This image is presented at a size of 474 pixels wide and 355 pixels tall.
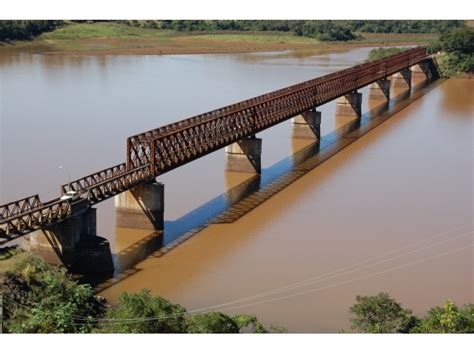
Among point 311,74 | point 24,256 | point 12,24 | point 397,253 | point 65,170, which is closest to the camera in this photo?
point 24,256

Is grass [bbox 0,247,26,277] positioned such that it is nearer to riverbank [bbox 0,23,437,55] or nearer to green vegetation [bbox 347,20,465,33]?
riverbank [bbox 0,23,437,55]

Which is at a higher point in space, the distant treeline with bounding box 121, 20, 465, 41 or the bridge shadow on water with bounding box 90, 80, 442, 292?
the distant treeline with bounding box 121, 20, 465, 41

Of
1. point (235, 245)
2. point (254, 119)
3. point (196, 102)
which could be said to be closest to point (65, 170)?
point (254, 119)

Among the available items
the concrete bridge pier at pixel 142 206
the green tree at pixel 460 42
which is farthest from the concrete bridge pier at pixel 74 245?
the green tree at pixel 460 42

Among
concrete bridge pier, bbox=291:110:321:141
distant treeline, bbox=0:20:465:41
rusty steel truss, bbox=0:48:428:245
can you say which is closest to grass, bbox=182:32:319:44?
distant treeline, bbox=0:20:465:41

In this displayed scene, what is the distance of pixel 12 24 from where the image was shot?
99.1 m

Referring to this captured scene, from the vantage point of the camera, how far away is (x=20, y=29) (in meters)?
99.5

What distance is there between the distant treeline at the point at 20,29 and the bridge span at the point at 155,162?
5903cm

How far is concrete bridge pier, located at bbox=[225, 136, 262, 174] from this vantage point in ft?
121

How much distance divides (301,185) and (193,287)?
13.7 m

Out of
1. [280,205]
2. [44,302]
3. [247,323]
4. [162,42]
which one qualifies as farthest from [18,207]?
[162,42]

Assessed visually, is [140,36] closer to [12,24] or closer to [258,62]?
[12,24]

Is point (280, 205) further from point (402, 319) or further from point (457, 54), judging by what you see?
point (457, 54)

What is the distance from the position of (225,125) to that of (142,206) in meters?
Result: 7.61
